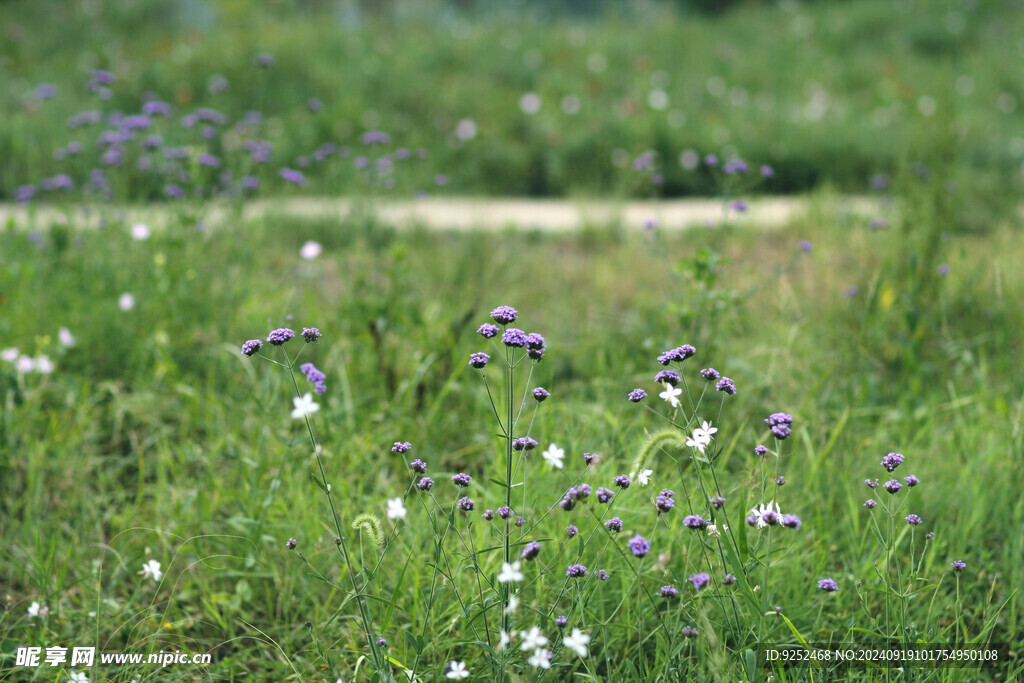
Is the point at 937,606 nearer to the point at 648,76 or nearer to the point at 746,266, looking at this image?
the point at 746,266

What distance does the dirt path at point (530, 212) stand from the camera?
4.53m

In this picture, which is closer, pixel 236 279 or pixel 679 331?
pixel 679 331

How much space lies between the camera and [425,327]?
2.92 m

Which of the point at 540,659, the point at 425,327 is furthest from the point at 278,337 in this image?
Answer: the point at 425,327

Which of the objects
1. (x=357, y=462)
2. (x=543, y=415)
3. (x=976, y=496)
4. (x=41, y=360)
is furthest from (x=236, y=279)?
(x=976, y=496)

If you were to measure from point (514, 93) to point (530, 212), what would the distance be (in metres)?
1.94

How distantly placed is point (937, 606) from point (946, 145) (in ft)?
6.78

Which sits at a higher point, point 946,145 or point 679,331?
point 946,145

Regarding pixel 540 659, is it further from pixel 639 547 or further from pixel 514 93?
pixel 514 93

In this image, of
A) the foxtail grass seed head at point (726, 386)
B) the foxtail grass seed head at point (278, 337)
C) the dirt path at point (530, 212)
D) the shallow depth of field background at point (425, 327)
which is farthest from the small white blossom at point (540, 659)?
the dirt path at point (530, 212)

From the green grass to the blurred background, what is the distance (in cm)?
63

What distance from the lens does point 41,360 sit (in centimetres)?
259

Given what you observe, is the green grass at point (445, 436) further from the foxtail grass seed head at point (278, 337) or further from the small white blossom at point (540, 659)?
the foxtail grass seed head at point (278, 337)

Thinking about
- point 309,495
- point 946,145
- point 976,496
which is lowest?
point 309,495
